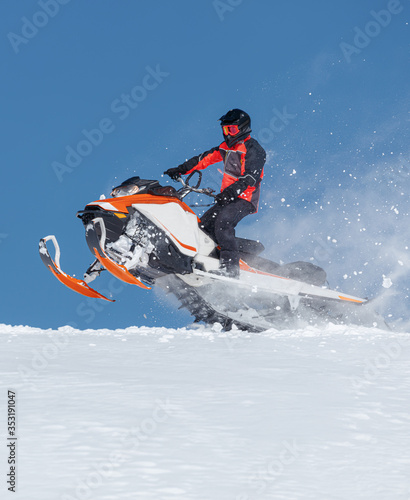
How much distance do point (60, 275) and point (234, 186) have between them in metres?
2.07

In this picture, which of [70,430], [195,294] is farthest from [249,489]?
[195,294]

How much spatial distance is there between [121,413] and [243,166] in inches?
163

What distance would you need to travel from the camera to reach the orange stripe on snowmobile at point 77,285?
612 cm

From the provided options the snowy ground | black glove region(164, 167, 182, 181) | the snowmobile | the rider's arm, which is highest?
the rider's arm

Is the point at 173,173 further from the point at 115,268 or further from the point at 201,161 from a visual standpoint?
the point at 115,268

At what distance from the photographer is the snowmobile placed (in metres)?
5.68

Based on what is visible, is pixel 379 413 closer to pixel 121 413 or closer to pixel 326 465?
pixel 326 465

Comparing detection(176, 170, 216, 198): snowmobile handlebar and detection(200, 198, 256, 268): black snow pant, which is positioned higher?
detection(176, 170, 216, 198): snowmobile handlebar

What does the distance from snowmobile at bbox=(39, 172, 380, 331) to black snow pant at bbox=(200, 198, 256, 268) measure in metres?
0.13

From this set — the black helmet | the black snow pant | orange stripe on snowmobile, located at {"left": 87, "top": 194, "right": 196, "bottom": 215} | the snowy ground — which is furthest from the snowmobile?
the snowy ground

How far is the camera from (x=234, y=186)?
6297 mm

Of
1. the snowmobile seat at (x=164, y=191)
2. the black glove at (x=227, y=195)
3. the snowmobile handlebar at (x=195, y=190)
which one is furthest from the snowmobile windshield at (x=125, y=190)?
the black glove at (x=227, y=195)

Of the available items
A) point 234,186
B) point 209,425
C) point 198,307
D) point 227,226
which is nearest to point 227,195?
point 234,186

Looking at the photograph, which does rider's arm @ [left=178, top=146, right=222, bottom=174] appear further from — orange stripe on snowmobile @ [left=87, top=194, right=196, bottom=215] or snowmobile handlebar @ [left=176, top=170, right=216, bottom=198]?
orange stripe on snowmobile @ [left=87, top=194, right=196, bottom=215]
